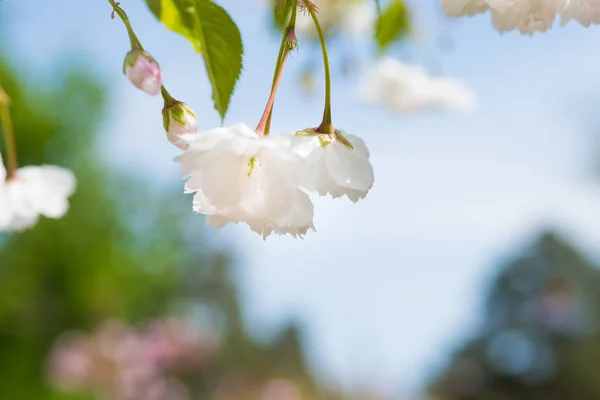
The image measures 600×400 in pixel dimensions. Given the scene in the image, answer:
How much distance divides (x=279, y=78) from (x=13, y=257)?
916cm

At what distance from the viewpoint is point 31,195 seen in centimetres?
56

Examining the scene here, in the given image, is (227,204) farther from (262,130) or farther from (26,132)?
(26,132)

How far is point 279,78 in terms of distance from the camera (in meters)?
0.32

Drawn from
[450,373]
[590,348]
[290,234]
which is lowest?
[450,373]

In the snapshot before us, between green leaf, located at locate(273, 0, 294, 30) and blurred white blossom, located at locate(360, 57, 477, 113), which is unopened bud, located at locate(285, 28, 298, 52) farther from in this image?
blurred white blossom, located at locate(360, 57, 477, 113)

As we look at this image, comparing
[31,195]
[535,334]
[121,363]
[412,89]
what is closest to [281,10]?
[31,195]

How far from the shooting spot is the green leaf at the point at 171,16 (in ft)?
1.05

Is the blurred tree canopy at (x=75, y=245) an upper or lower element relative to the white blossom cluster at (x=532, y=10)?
lower

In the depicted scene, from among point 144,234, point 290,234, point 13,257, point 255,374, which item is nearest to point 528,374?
point 255,374

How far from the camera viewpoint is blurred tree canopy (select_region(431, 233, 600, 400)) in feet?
29.2

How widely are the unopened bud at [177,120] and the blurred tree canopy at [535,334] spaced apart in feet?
30.0

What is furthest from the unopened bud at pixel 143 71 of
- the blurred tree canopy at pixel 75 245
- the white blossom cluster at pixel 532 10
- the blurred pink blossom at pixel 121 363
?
the blurred tree canopy at pixel 75 245

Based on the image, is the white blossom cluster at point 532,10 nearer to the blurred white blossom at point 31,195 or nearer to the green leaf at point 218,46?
the green leaf at point 218,46

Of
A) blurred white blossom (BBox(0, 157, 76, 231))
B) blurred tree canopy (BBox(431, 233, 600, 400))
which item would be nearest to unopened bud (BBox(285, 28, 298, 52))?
blurred white blossom (BBox(0, 157, 76, 231))
